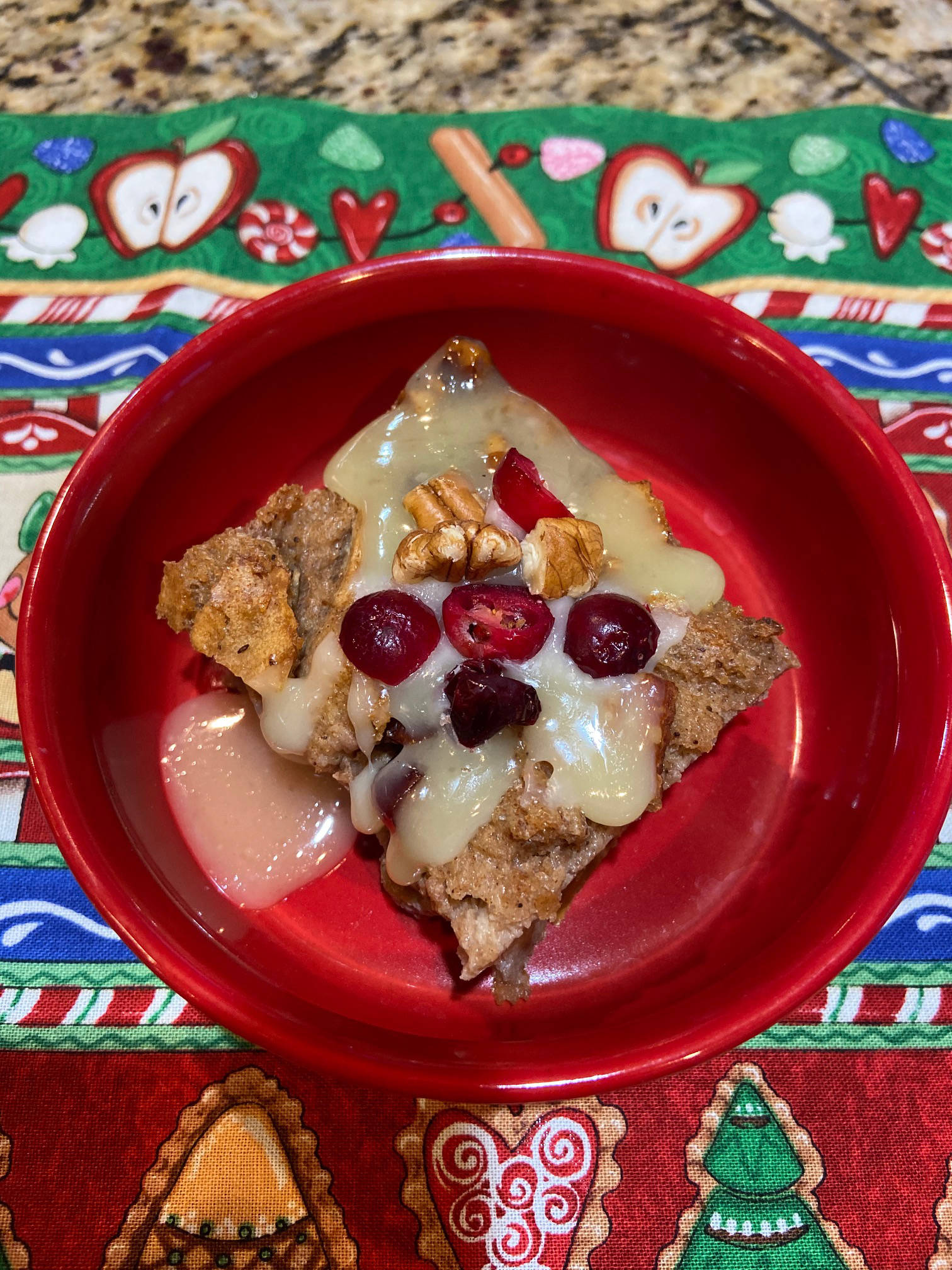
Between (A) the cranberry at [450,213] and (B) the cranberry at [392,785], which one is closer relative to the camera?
(B) the cranberry at [392,785]

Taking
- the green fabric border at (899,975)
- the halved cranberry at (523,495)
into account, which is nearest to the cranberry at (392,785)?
the halved cranberry at (523,495)

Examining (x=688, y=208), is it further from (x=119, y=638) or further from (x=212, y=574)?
(x=119, y=638)

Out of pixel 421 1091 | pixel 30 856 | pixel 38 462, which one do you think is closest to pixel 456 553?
pixel 421 1091

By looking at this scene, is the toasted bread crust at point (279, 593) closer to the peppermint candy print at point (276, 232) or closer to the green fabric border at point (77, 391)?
the green fabric border at point (77, 391)

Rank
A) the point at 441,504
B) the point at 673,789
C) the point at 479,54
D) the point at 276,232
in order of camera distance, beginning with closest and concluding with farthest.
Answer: the point at 441,504
the point at 673,789
the point at 276,232
the point at 479,54

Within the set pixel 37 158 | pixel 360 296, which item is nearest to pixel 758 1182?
pixel 360 296

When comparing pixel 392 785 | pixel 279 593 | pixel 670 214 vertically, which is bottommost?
pixel 392 785

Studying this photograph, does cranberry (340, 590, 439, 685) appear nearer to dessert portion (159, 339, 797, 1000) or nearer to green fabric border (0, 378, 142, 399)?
dessert portion (159, 339, 797, 1000)

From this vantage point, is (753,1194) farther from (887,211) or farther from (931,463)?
(887,211)
